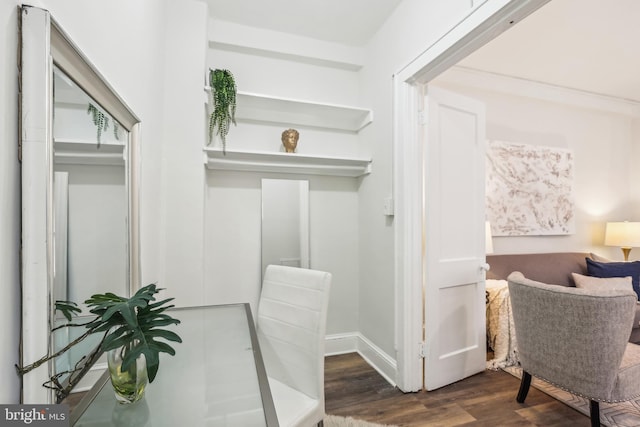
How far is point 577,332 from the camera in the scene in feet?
5.44

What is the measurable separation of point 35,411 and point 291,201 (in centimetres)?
216

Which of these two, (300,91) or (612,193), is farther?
(612,193)

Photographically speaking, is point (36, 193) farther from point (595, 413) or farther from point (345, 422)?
point (595, 413)

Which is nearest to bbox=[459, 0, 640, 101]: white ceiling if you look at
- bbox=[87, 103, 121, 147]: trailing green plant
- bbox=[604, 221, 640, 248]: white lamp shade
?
bbox=[604, 221, 640, 248]: white lamp shade

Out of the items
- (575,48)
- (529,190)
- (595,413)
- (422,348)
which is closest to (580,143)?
(529,190)

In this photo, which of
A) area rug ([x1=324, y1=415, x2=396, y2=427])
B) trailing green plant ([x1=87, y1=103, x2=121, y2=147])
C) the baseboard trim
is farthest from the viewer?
the baseboard trim

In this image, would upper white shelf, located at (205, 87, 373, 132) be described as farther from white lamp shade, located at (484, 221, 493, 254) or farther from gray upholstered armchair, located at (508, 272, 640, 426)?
gray upholstered armchair, located at (508, 272, 640, 426)

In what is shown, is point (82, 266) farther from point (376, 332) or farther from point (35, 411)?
point (376, 332)

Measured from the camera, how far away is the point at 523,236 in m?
3.45

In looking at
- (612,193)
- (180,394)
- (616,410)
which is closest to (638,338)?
(616,410)

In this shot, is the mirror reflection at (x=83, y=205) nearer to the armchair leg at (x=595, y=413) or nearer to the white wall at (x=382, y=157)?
the white wall at (x=382, y=157)

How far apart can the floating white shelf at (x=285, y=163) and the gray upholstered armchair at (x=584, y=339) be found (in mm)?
1506

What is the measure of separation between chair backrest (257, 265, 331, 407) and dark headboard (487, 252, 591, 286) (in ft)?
7.37

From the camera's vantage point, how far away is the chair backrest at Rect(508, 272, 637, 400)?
1587 mm
